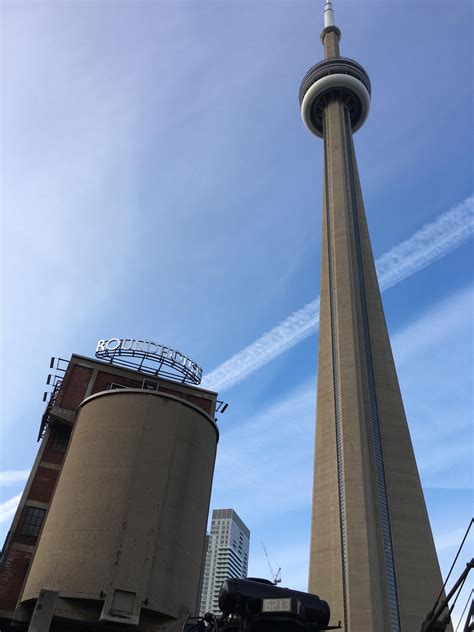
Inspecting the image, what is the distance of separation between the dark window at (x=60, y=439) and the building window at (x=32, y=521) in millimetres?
4352

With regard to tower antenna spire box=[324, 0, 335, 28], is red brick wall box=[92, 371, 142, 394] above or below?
below

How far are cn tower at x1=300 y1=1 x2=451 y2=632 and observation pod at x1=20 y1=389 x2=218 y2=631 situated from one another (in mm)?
23686

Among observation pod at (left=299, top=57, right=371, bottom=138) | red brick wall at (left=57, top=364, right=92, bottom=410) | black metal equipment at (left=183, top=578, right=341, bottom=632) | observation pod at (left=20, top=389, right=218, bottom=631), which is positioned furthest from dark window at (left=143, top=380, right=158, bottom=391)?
observation pod at (left=299, top=57, right=371, bottom=138)

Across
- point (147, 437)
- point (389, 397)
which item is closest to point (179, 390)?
point (147, 437)

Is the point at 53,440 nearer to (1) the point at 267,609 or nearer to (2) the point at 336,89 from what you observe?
(1) the point at 267,609

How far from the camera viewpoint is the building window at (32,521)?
111ft

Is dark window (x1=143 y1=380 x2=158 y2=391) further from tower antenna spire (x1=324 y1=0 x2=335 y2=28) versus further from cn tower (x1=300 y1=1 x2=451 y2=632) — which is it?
tower antenna spire (x1=324 y1=0 x2=335 y2=28)

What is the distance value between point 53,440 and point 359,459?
3228 centimetres

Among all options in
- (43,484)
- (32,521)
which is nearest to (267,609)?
(32,521)

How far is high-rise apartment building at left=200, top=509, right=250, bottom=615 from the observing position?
468 feet

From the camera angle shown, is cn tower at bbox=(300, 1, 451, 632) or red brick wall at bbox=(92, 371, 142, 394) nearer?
red brick wall at bbox=(92, 371, 142, 394)

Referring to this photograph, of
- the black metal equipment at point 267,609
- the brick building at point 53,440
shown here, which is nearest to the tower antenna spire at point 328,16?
the brick building at point 53,440

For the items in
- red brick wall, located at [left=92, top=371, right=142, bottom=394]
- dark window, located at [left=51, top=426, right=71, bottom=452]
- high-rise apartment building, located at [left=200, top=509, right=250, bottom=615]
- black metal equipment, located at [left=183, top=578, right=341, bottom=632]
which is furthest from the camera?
high-rise apartment building, located at [left=200, top=509, right=250, bottom=615]

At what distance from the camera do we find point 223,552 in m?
147
